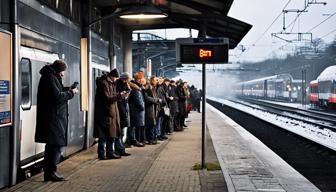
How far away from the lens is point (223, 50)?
9.41 metres

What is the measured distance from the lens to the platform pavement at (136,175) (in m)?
7.71

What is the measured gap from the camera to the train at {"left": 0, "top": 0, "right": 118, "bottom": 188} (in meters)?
7.29

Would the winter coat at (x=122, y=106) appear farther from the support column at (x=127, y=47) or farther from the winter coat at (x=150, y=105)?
the support column at (x=127, y=47)

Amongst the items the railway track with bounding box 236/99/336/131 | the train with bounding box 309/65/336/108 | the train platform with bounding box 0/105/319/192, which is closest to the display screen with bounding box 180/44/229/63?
the train platform with bounding box 0/105/319/192

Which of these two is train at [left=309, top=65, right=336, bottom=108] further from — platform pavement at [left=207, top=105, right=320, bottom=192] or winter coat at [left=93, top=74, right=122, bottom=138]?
winter coat at [left=93, top=74, right=122, bottom=138]

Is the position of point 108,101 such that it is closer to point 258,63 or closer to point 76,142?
point 76,142

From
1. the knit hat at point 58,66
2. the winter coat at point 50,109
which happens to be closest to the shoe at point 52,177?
the winter coat at point 50,109

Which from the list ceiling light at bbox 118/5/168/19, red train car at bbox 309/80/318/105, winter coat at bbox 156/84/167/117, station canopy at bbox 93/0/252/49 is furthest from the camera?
red train car at bbox 309/80/318/105

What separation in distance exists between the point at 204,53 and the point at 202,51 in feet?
0.16

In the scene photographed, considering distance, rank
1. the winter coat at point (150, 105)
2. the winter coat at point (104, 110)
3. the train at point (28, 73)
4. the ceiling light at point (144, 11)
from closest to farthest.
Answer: the train at point (28, 73), the winter coat at point (104, 110), the ceiling light at point (144, 11), the winter coat at point (150, 105)

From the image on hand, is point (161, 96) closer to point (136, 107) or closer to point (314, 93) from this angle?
point (136, 107)

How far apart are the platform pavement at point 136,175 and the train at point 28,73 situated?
13.6 inches

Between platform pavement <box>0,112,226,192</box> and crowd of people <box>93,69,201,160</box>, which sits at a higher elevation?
crowd of people <box>93,69,201,160</box>

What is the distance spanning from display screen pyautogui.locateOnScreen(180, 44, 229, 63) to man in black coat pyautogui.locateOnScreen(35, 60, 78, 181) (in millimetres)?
2195
